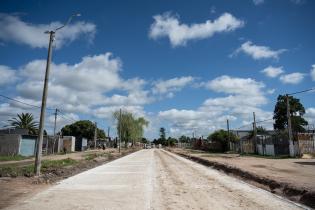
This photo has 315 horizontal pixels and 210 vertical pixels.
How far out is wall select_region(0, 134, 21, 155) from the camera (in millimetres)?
42969

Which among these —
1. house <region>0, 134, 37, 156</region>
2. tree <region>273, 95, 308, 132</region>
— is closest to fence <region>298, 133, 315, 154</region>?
house <region>0, 134, 37, 156</region>

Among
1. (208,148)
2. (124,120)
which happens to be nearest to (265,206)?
(208,148)

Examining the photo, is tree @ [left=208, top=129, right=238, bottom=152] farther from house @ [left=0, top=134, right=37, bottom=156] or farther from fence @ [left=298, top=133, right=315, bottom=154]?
house @ [left=0, top=134, right=37, bottom=156]

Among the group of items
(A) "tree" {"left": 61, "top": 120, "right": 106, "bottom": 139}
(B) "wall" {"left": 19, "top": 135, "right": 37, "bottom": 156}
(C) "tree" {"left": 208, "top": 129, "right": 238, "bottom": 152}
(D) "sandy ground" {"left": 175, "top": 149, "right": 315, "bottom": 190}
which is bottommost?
(D) "sandy ground" {"left": 175, "top": 149, "right": 315, "bottom": 190}

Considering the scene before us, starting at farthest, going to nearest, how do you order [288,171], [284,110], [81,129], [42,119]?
[81,129], [284,110], [288,171], [42,119]

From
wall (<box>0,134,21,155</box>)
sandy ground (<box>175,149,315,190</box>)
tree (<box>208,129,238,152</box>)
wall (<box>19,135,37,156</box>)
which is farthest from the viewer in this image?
tree (<box>208,129,238,152</box>)

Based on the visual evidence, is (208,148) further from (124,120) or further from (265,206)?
(265,206)

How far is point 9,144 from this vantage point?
4331 centimetres

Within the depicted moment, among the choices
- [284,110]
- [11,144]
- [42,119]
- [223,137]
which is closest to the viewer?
[42,119]

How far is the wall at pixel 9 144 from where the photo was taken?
42969 mm

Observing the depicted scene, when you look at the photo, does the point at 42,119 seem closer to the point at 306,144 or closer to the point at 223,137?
the point at 306,144

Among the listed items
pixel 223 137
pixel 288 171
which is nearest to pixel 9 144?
pixel 288 171

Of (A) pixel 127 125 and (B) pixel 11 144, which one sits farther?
(A) pixel 127 125

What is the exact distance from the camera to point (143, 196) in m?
10.8
